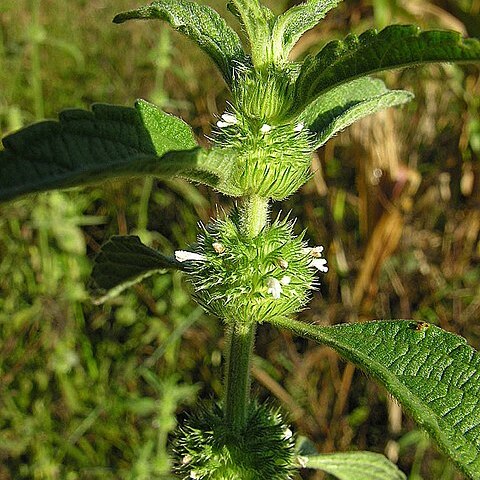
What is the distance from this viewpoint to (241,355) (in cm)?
119

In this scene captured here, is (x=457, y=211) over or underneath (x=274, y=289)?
underneath

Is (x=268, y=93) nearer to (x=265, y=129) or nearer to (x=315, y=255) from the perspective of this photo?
(x=265, y=129)

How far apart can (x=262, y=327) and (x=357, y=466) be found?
7.02ft

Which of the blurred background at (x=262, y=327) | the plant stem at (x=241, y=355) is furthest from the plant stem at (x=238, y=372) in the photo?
the blurred background at (x=262, y=327)

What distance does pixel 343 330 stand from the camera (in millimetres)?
1055

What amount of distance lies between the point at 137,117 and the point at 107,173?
16cm

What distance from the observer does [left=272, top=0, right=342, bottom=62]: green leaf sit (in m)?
1.10

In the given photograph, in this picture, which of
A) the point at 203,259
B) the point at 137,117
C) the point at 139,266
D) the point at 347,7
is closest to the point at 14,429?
the point at 139,266

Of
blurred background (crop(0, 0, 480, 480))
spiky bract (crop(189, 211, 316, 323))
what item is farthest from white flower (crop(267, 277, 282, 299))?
blurred background (crop(0, 0, 480, 480))

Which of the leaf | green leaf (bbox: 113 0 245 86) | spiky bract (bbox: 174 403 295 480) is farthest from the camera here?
spiky bract (bbox: 174 403 295 480)

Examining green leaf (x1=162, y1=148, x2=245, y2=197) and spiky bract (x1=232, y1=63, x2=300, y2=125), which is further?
spiky bract (x1=232, y1=63, x2=300, y2=125)

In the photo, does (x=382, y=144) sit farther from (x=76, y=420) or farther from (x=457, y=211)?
(x=76, y=420)

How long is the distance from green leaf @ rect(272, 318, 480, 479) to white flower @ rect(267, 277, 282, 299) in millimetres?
83

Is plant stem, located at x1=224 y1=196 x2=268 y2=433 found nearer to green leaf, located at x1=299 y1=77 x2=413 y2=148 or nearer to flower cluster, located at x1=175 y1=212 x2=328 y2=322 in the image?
flower cluster, located at x1=175 y1=212 x2=328 y2=322
